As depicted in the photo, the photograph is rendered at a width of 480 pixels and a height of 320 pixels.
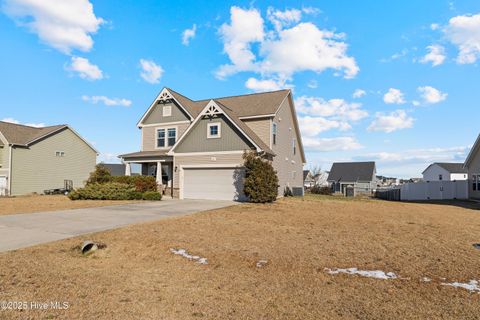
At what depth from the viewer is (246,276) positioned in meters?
5.52

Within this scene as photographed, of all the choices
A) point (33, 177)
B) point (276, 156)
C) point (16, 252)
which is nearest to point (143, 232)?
point (16, 252)

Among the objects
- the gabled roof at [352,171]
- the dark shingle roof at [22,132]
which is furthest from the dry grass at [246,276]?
the gabled roof at [352,171]

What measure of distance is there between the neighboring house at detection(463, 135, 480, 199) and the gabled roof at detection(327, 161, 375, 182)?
23.8 meters

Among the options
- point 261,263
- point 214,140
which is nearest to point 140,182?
point 214,140

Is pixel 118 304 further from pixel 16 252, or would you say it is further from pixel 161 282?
pixel 16 252

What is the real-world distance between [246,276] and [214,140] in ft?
52.0

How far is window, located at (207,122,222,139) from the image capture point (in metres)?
20.7

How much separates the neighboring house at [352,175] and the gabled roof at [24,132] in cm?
4295

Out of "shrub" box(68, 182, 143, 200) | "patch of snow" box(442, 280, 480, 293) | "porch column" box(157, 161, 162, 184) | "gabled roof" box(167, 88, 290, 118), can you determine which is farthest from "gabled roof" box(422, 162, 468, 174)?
"patch of snow" box(442, 280, 480, 293)

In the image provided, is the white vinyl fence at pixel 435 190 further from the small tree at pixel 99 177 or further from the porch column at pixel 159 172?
the small tree at pixel 99 177

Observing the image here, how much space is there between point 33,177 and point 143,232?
27.8 metres

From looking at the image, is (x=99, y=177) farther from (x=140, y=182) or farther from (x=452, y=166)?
(x=452, y=166)

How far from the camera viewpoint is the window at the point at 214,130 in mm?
20692

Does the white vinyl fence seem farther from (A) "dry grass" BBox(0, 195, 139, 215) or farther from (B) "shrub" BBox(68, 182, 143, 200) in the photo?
(A) "dry grass" BBox(0, 195, 139, 215)
